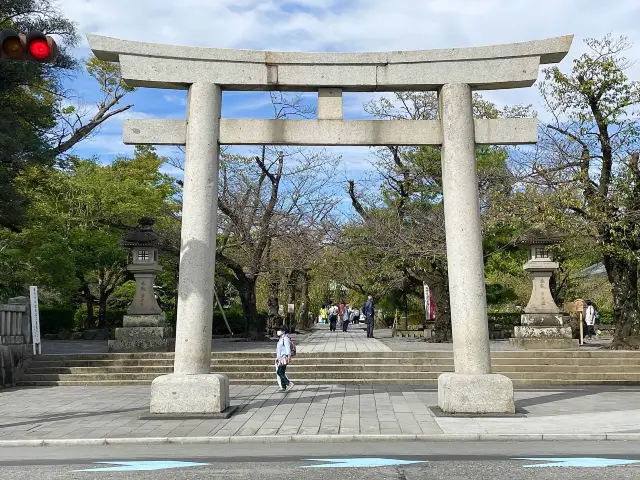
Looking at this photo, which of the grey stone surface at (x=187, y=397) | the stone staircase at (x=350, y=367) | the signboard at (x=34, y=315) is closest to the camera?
the grey stone surface at (x=187, y=397)

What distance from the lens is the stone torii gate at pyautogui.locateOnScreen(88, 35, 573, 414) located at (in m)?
12.0

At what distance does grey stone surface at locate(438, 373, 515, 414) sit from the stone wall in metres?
11.8

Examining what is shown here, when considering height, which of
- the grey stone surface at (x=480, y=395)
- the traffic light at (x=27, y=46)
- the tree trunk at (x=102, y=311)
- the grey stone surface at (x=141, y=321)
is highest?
the traffic light at (x=27, y=46)

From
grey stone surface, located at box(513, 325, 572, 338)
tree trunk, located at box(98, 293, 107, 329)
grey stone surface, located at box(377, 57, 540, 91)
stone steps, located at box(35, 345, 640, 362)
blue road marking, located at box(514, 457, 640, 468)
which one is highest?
grey stone surface, located at box(377, 57, 540, 91)

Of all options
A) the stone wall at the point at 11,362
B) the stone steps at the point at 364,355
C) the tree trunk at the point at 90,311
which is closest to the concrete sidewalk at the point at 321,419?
the stone wall at the point at 11,362

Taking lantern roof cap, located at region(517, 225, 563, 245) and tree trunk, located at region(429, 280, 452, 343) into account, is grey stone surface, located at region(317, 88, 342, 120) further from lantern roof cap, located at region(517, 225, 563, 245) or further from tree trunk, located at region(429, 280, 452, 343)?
tree trunk, located at region(429, 280, 452, 343)

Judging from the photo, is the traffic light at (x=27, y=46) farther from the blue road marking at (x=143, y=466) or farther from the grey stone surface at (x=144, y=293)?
the grey stone surface at (x=144, y=293)

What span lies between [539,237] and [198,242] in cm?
1435

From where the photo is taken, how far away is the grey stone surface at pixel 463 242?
11.9 metres

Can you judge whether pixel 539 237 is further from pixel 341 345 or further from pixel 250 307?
pixel 250 307

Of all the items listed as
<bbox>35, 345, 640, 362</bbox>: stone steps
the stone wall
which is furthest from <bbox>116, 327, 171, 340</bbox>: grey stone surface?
the stone wall

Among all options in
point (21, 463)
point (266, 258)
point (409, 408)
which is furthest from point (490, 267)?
point (21, 463)

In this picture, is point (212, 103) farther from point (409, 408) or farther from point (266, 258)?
point (266, 258)

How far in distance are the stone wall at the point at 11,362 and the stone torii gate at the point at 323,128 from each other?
25.9ft
